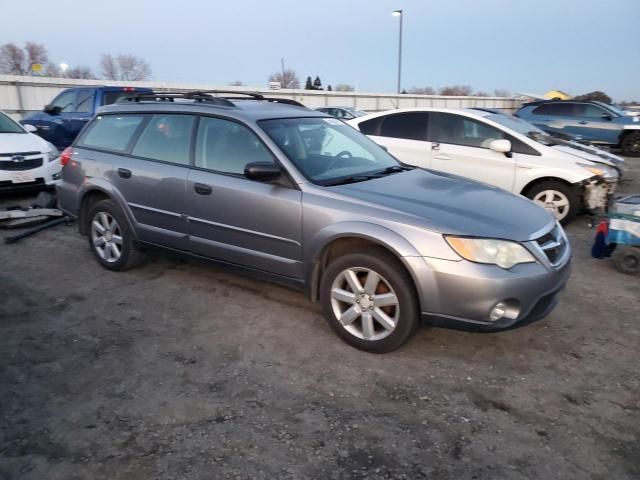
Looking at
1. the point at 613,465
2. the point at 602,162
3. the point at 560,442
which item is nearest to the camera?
the point at 613,465

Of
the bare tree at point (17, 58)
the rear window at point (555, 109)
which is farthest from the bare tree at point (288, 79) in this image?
the rear window at point (555, 109)

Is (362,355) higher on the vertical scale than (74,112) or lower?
lower

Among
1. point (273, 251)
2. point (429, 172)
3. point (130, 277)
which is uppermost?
point (429, 172)

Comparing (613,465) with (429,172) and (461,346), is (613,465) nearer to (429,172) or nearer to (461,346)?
(461,346)

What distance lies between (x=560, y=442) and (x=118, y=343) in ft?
9.43

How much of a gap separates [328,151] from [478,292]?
182cm

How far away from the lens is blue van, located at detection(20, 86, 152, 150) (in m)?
10.6

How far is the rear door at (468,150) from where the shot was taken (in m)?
7.01

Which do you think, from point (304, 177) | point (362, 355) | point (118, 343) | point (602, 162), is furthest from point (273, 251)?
point (602, 162)

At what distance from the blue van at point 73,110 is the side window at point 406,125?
5.74 m

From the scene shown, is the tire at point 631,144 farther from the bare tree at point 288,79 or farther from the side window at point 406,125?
the bare tree at point 288,79

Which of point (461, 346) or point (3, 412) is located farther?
point (461, 346)

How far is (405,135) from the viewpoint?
7.84m

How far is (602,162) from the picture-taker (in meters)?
7.09
